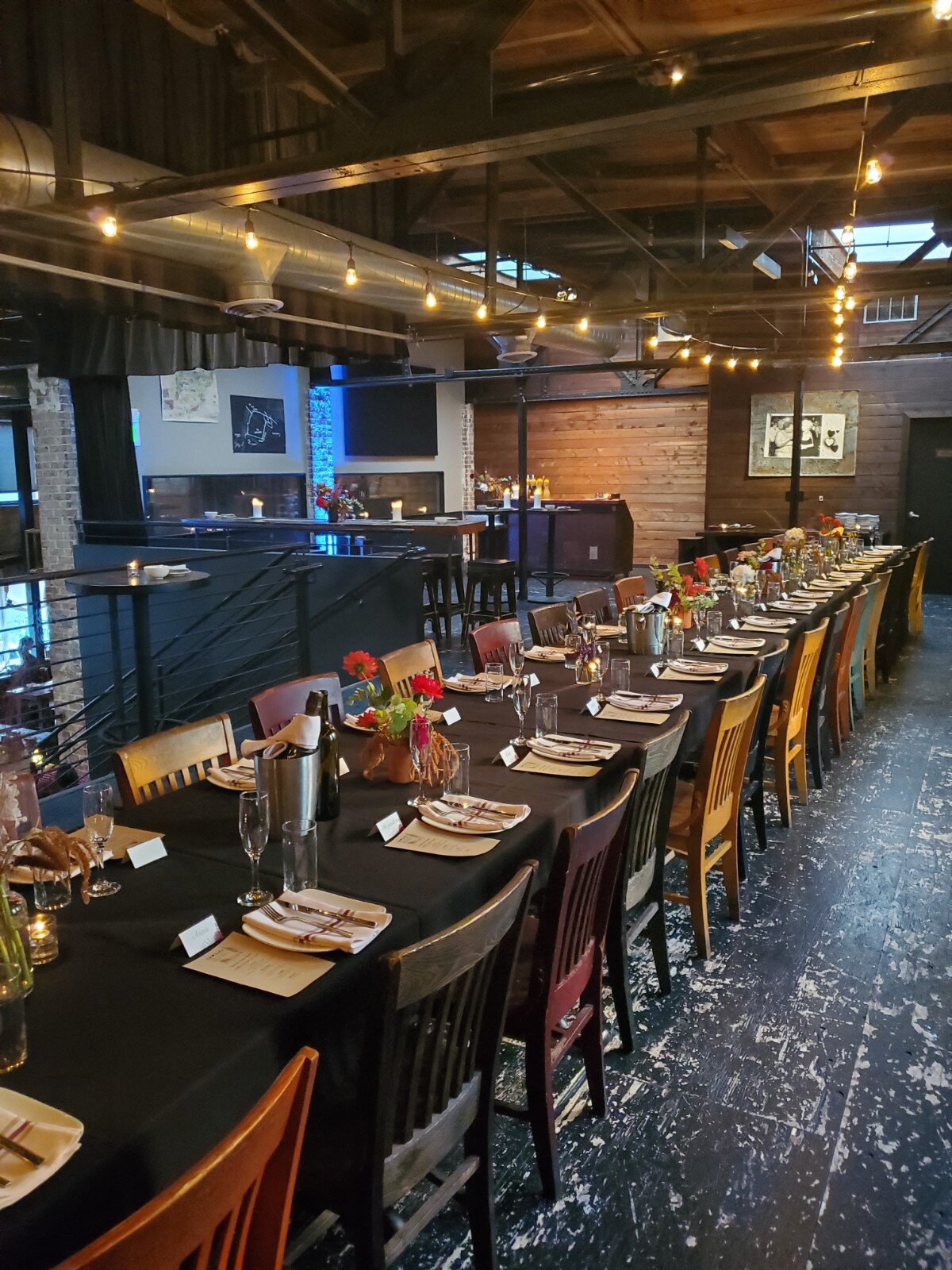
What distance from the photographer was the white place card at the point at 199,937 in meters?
1.58

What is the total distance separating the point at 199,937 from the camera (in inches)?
63.1

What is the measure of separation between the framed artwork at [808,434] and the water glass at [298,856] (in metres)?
11.5

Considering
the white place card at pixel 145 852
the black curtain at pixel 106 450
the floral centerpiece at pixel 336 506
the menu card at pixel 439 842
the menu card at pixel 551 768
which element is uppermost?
the black curtain at pixel 106 450

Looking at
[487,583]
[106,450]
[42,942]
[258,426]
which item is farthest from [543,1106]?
[258,426]

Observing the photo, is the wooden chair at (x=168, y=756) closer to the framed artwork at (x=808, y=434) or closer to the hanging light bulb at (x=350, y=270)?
the hanging light bulb at (x=350, y=270)

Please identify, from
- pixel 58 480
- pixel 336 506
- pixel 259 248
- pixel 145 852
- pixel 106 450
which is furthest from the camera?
pixel 336 506

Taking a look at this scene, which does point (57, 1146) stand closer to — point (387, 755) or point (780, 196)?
point (387, 755)

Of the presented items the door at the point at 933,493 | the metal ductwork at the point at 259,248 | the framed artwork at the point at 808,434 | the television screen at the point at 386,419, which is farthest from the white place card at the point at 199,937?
the television screen at the point at 386,419

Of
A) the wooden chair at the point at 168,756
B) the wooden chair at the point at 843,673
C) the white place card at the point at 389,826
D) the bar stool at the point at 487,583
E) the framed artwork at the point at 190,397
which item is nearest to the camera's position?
the white place card at the point at 389,826

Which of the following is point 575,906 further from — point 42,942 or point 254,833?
point 42,942

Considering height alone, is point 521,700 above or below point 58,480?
below

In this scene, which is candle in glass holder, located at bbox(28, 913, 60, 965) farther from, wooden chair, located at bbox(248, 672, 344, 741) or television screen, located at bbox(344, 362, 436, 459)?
television screen, located at bbox(344, 362, 436, 459)

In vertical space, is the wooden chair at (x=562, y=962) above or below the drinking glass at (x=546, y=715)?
below

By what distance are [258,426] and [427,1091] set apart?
37.7ft
